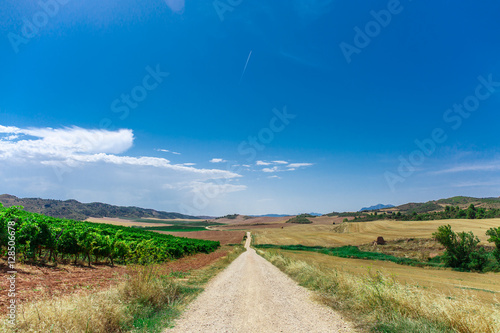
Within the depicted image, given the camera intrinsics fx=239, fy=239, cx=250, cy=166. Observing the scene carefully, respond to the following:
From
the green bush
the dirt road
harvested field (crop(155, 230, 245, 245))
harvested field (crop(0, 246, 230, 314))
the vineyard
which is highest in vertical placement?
the vineyard

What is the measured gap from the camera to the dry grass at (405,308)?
620 centimetres

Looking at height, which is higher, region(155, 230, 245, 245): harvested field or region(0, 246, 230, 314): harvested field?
region(0, 246, 230, 314): harvested field

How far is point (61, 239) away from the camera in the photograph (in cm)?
1491

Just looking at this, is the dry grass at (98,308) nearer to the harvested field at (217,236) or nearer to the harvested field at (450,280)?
the harvested field at (450,280)

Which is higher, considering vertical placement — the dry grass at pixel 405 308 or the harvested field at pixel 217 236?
the dry grass at pixel 405 308

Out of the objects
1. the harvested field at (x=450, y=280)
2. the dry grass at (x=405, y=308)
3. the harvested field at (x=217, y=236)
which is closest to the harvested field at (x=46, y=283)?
the dry grass at (x=405, y=308)

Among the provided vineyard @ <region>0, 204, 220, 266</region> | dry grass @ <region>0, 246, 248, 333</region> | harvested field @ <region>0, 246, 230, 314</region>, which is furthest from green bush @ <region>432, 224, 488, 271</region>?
harvested field @ <region>0, 246, 230, 314</region>

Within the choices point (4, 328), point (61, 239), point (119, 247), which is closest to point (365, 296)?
point (4, 328)

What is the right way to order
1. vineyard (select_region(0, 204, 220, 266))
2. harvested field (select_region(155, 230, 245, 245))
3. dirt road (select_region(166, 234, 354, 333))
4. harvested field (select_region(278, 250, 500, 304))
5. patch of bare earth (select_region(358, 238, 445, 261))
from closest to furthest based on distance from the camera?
dirt road (select_region(166, 234, 354, 333)), vineyard (select_region(0, 204, 220, 266)), harvested field (select_region(278, 250, 500, 304)), patch of bare earth (select_region(358, 238, 445, 261)), harvested field (select_region(155, 230, 245, 245))

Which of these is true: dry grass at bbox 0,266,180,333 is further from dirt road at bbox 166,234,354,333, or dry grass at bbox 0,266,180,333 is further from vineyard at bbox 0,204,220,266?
dirt road at bbox 166,234,354,333

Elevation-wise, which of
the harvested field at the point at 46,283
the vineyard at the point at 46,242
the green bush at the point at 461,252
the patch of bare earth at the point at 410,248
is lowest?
the patch of bare earth at the point at 410,248

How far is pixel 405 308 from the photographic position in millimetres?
7957

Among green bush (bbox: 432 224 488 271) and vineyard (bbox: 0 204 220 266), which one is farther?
green bush (bbox: 432 224 488 271)

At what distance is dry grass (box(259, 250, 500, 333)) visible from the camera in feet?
20.4
